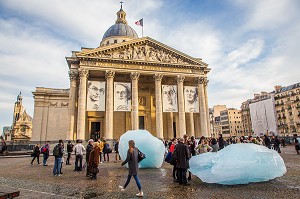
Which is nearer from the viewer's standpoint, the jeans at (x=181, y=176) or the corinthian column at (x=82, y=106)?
the jeans at (x=181, y=176)

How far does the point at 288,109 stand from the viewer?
54281mm

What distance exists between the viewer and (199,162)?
291 inches

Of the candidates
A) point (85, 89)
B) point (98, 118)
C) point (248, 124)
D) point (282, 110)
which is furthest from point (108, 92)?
point (248, 124)

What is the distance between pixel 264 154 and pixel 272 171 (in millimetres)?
687

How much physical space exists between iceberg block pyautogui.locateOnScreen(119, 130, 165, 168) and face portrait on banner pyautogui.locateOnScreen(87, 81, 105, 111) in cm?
1614

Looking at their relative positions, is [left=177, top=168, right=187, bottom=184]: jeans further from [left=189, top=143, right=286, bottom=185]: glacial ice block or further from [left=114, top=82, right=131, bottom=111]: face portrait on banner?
[left=114, top=82, right=131, bottom=111]: face portrait on banner

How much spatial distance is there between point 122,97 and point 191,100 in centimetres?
1025

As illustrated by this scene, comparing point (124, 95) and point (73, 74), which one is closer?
point (124, 95)

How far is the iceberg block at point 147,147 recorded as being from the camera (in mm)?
10598

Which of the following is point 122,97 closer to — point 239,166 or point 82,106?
point 82,106

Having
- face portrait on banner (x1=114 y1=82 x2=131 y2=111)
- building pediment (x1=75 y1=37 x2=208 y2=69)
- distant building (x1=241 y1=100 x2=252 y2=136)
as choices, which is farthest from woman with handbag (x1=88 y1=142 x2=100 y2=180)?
distant building (x1=241 y1=100 x2=252 y2=136)

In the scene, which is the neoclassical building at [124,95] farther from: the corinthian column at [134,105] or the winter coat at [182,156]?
the winter coat at [182,156]

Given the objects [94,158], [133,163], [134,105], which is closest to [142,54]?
[134,105]

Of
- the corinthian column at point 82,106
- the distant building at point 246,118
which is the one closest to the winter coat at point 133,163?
the corinthian column at point 82,106
